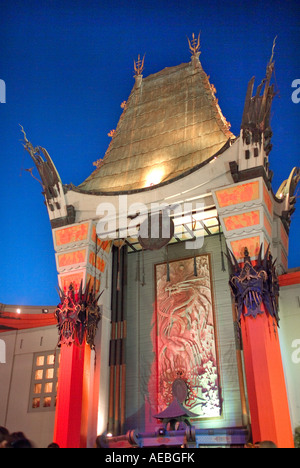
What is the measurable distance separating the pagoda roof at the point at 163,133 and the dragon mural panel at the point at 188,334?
8.50 feet

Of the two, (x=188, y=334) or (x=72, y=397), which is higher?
(x=188, y=334)

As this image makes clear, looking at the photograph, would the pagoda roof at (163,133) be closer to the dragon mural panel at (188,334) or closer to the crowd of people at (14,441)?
the dragon mural panel at (188,334)

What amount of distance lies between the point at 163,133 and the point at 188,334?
18.9ft

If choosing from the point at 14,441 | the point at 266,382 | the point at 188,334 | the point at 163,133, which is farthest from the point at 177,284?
the point at 14,441

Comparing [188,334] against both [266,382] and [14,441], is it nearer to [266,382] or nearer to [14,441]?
[266,382]

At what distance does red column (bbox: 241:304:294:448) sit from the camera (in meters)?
7.68

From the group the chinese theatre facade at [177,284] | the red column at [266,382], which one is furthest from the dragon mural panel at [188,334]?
the red column at [266,382]

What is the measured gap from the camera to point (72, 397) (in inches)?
372

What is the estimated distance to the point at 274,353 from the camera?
8.35 m

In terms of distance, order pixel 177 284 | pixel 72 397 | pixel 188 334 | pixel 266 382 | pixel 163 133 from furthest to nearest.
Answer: pixel 163 133 → pixel 177 284 → pixel 188 334 → pixel 72 397 → pixel 266 382

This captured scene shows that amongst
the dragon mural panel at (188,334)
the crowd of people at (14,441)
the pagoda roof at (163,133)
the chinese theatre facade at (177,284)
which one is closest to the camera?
the crowd of people at (14,441)

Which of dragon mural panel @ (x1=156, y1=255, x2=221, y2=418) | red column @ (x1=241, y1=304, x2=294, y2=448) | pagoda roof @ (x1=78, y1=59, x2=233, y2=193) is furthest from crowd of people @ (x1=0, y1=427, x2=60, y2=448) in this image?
pagoda roof @ (x1=78, y1=59, x2=233, y2=193)

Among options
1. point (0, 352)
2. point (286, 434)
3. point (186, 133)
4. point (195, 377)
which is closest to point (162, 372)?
point (195, 377)

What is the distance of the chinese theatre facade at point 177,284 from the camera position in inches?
355
